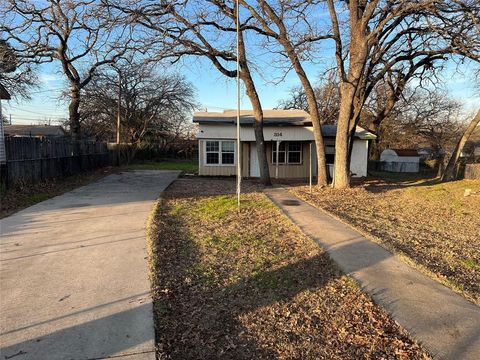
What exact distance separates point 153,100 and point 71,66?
54.3 ft

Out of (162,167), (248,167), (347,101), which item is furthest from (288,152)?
(162,167)

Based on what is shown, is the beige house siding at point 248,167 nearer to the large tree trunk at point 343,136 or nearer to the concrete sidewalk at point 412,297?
the large tree trunk at point 343,136

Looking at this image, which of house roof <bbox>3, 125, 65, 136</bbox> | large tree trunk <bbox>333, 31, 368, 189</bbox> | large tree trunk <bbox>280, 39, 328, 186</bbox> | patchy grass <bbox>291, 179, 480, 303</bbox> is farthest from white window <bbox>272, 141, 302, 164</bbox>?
house roof <bbox>3, 125, 65, 136</bbox>

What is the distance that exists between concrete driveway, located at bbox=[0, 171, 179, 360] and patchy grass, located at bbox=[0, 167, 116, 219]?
167cm

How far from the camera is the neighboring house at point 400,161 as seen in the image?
131ft

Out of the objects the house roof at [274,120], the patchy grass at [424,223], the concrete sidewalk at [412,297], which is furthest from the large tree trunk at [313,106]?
the concrete sidewalk at [412,297]

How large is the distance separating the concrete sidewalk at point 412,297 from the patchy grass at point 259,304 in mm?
184

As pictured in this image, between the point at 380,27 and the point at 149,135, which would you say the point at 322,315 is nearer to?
the point at 380,27

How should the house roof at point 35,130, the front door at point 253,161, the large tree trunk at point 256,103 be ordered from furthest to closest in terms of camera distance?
the house roof at point 35,130 < the front door at point 253,161 < the large tree trunk at point 256,103

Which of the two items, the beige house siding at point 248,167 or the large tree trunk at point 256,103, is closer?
the large tree trunk at point 256,103

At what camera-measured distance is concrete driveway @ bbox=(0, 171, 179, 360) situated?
3.60 meters

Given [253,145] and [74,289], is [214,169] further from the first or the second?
[74,289]

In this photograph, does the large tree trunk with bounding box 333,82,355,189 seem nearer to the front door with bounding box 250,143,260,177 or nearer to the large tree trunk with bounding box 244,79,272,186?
the large tree trunk with bounding box 244,79,272,186

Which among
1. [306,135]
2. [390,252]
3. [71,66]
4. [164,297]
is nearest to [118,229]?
[164,297]
